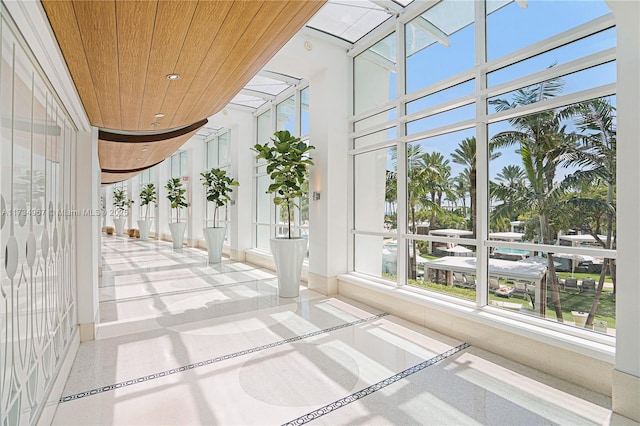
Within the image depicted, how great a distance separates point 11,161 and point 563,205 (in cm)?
394

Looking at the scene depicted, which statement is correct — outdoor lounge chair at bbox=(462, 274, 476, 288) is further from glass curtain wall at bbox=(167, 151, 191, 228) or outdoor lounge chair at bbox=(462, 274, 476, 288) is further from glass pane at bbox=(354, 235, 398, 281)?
glass curtain wall at bbox=(167, 151, 191, 228)

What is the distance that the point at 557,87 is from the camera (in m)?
3.06

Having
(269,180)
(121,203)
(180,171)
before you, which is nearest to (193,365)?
(269,180)

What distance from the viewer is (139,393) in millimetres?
2572

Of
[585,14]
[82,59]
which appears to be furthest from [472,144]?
[82,59]

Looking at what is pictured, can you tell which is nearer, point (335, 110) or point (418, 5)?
point (418, 5)

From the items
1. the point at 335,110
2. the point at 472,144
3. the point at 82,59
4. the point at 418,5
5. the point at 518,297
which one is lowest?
the point at 518,297

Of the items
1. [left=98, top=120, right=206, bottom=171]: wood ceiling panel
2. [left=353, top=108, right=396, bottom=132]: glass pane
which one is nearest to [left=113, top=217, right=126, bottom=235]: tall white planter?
[left=98, top=120, right=206, bottom=171]: wood ceiling panel

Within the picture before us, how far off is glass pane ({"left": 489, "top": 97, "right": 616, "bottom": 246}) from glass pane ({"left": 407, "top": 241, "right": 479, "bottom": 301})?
0.52 m

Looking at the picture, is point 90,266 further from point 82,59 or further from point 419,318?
point 419,318

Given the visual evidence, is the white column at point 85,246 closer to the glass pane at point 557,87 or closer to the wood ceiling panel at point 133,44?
the wood ceiling panel at point 133,44

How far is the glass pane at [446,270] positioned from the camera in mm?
3814

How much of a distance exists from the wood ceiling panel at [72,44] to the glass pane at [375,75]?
3694mm

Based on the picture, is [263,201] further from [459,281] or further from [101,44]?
[101,44]
